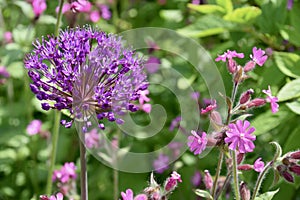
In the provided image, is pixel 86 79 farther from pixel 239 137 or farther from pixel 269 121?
pixel 269 121

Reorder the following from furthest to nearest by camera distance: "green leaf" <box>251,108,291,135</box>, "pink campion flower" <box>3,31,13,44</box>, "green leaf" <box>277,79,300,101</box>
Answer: "pink campion flower" <box>3,31,13,44</box>
"green leaf" <box>251,108,291,135</box>
"green leaf" <box>277,79,300,101</box>

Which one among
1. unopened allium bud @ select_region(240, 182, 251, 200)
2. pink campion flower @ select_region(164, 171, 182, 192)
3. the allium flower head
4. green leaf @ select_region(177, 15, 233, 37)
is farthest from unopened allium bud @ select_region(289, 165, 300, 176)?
green leaf @ select_region(177, 15, 233, 37)

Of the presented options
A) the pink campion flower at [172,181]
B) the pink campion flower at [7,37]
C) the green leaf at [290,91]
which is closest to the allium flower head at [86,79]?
the pink campion flower at [172,181]

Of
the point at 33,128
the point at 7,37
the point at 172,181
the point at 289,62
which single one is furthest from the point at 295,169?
the point at 7,37

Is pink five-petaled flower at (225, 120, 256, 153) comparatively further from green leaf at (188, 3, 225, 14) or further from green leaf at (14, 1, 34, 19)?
green leaf at (14, 1, 34, 19)

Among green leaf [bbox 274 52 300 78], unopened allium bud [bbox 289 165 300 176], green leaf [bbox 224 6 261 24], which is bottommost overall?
unopened allium bud [bbox 289 165 300 176]

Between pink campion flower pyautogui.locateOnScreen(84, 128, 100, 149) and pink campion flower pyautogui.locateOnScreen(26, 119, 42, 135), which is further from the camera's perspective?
pink campion flower pyautogui.locateOnScreen(26, 119, 42, 135)
